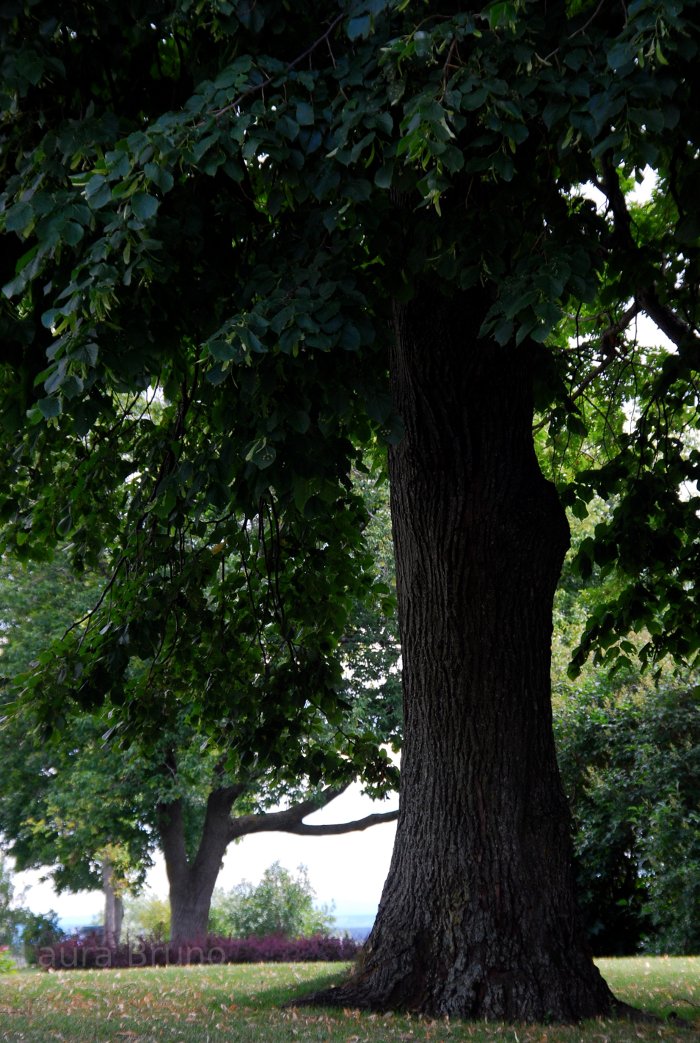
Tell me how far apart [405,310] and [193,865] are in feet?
64.2

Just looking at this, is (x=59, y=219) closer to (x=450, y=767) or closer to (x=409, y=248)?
(x=409, y=248)

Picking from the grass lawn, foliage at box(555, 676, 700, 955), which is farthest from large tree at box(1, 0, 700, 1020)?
foliage at box(555, 676, 700, 955)

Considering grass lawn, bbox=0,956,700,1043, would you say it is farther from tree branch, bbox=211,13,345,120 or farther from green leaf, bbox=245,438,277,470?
tree branch, bbox=211,13,345,120

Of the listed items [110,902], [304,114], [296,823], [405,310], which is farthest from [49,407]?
[110,902]

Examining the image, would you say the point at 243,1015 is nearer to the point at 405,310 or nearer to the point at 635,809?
the point at 405,310

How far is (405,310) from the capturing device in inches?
256

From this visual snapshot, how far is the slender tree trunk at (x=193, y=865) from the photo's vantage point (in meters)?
22.7

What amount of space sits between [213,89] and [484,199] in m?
1.62

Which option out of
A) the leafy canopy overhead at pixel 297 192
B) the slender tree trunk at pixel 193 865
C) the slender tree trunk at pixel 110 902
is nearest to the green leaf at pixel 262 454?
the leafy canopy overhead at pixel 297 192

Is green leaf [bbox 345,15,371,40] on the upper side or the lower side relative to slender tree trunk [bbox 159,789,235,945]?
upper

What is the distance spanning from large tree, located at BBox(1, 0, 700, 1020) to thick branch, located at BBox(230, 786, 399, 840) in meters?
16.8

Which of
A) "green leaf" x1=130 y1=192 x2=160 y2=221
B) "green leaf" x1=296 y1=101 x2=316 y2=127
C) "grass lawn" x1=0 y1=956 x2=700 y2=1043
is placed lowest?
"grass lawn" x1=0 y1=956 x2=700 y2=1043

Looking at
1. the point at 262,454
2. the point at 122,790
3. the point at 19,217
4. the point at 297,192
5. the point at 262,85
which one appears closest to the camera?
the point at 19,217

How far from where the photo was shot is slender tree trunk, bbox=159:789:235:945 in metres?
22.7
